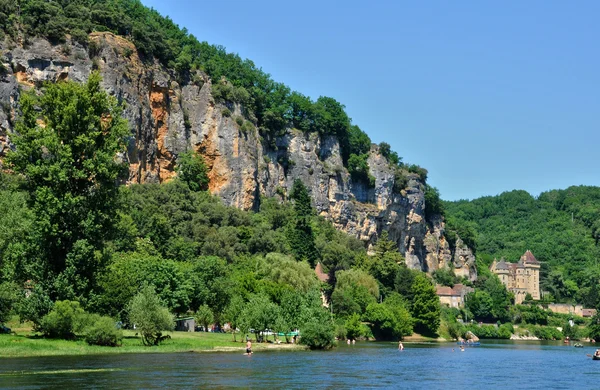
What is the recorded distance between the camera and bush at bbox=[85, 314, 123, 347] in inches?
2608

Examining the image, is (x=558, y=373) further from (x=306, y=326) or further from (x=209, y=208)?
(x=209, y=208)

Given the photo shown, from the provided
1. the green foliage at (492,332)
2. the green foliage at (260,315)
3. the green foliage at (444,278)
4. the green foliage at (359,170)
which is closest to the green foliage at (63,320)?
the green foliage at (260,315)

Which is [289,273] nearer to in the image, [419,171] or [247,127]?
[247,127]

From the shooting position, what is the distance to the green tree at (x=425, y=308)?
136750 mm

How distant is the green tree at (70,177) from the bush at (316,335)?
79.8 ft

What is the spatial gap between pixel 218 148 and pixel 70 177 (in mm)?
74205

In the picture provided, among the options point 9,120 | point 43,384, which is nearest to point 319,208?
point 9,120

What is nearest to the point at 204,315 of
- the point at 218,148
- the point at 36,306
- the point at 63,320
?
the point at 36,306

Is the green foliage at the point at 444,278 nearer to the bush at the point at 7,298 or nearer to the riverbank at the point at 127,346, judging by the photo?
the riverbank at the point at 127,346

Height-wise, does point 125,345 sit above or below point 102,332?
below

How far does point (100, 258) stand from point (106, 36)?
63539 millimetres

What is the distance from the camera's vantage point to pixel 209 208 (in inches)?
4963

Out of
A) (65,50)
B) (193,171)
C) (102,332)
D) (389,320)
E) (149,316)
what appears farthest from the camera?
(193,171)

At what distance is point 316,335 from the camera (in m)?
84.6
